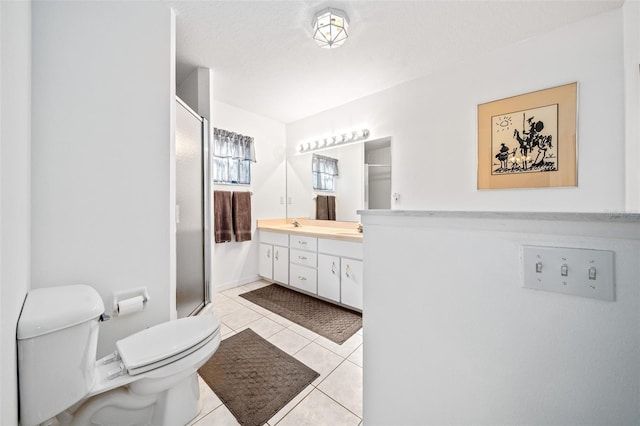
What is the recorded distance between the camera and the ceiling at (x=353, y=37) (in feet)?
4.93

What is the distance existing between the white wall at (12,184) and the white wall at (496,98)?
2547 mm

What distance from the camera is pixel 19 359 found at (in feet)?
2.54

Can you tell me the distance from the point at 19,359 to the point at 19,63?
1025 mm

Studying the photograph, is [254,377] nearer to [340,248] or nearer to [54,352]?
[54,352]

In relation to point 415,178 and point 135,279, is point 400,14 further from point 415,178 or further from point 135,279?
point 135,279

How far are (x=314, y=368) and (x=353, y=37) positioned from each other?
2.43 metres

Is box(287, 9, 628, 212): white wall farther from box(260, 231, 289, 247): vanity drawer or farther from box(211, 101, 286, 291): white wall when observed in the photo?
box(260, 231, 289, 247): vanity drawer

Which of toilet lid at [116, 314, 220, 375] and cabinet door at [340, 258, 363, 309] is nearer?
toilet lid at [116, 314, 220, 375]

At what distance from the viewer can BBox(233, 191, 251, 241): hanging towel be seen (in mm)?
2980

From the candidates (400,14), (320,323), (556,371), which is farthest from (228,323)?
(400,14)

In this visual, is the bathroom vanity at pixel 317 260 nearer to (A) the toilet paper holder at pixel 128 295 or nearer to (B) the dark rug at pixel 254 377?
(B) the dark rug at pixel 254 377

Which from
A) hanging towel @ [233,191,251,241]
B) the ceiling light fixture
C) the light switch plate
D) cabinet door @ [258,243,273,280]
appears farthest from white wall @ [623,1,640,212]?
hanging towel @ [233,191,251,241]

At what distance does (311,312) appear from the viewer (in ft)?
7.80

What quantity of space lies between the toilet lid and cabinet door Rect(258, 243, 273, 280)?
181 centimetres
